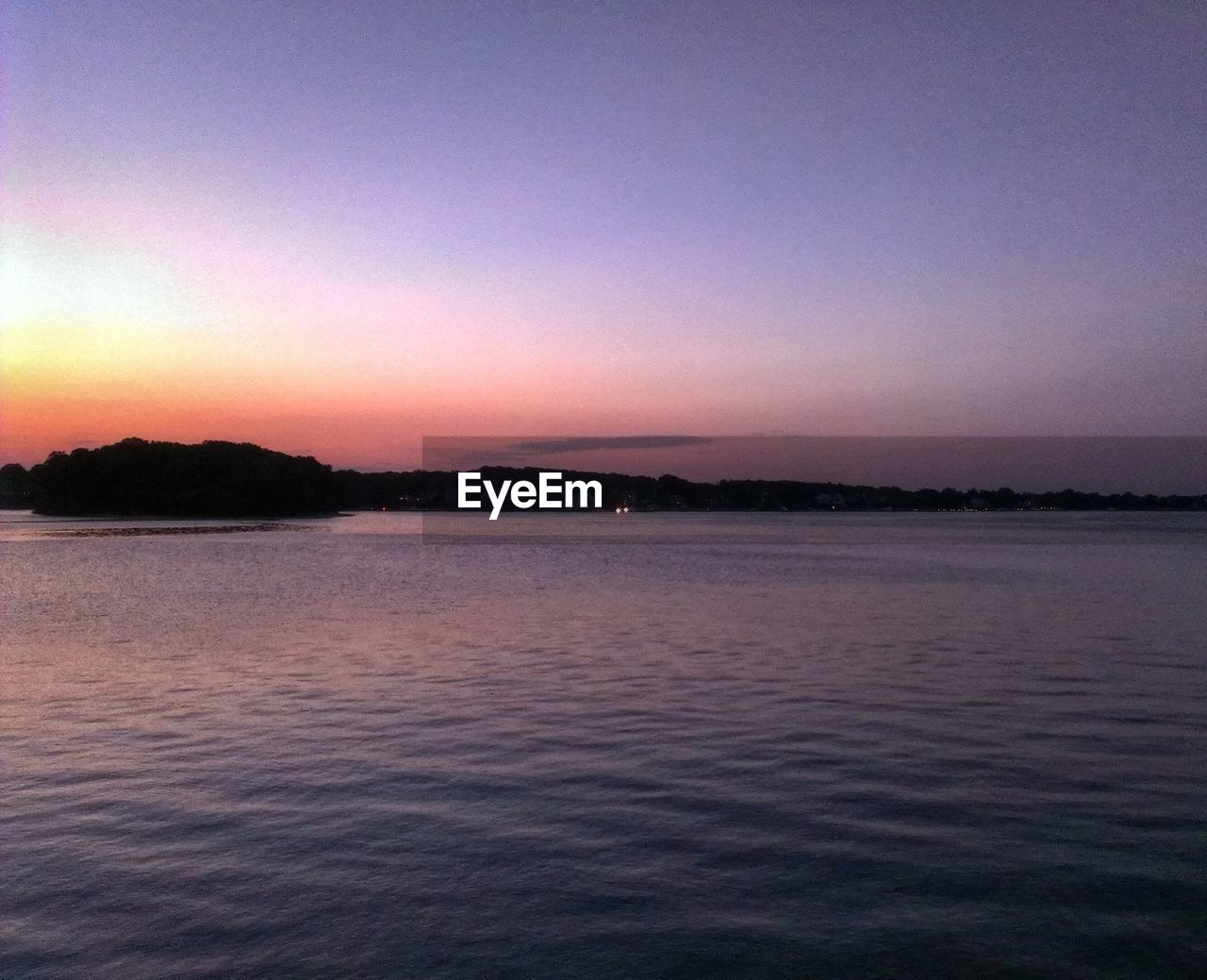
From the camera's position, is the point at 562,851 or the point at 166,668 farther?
the point at 166,668

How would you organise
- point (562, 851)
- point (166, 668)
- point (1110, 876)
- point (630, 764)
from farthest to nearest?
point (166, 668), point (630, 764), point (562, 851), point (1110, 876)

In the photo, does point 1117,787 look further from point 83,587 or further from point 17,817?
point 83,587

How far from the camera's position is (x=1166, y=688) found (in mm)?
19359

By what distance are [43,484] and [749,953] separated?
20676cm

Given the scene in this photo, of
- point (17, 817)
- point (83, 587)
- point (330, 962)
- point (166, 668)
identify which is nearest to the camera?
point (330, 962)

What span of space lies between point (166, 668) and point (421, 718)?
824 centimetres

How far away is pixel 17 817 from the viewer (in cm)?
1112

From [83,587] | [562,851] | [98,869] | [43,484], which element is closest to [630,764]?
[562,851]

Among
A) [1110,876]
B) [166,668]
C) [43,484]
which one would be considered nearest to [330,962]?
[1110,876]

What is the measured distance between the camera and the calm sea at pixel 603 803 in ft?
26.3

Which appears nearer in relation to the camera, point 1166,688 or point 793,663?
point 1166,688

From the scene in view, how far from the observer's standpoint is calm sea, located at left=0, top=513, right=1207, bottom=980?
8.03 meters

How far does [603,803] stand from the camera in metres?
11.7

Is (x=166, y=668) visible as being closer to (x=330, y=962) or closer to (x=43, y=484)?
(x=330, y=962)
